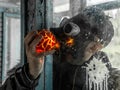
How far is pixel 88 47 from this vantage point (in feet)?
4.72

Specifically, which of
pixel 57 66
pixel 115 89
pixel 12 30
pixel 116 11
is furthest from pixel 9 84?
pixel 12 30

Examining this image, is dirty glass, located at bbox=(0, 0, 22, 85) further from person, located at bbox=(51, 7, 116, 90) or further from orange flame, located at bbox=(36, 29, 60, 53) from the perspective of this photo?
orange flame, located at bbox=(36, 29, 60, 53)

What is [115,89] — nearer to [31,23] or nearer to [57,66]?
[57,66]

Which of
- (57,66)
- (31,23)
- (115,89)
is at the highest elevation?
(31,23)

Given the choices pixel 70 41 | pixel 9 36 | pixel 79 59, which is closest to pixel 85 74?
pixel 79 59

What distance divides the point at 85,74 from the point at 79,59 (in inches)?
3.3

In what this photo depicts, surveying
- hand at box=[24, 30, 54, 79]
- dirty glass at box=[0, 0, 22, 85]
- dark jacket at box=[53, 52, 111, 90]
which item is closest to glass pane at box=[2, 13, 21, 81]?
dirty glass at box=[0, 0, 22, 85]

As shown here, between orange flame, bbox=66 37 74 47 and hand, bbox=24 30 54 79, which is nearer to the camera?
hand, bbox=24 30 54 79

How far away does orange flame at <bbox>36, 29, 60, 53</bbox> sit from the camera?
125 cm

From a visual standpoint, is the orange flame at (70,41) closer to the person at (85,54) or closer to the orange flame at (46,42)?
the person at (85,54)

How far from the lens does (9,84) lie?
146 cm

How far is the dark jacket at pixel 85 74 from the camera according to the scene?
1.40 meters

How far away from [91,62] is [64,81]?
0.18 meters

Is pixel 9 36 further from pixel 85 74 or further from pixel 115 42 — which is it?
pixel 115 42
